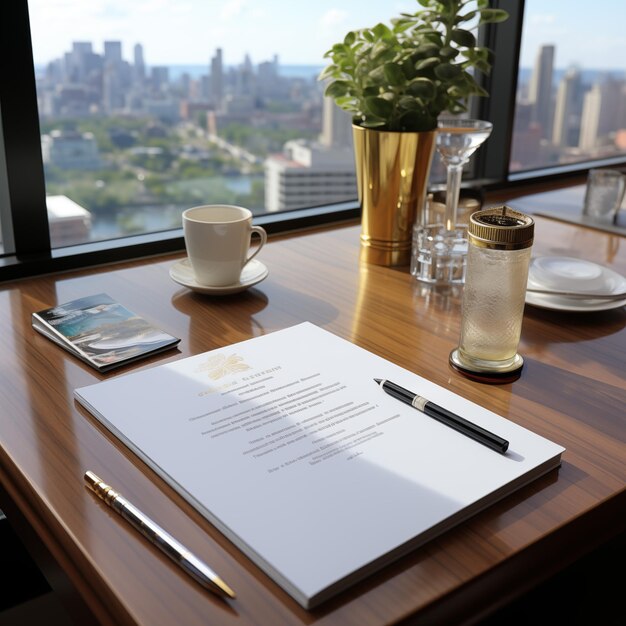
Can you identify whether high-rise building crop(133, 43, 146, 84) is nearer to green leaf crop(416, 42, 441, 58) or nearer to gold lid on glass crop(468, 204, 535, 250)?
green leaf crop(416, 42, 441, 58)

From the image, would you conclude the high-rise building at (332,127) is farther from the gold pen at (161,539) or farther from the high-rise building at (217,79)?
the gold pen at (161,539)

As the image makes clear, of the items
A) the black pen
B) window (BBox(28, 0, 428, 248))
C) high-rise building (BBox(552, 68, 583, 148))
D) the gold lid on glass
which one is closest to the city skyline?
window (BBox(28, 0, 428, 248))

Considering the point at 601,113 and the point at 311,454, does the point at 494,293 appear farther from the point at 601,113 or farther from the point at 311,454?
the point at 601,113

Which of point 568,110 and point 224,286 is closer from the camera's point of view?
point 224,286

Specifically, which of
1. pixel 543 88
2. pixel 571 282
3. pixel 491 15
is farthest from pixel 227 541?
pixel 543 88

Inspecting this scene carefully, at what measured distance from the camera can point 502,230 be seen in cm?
63

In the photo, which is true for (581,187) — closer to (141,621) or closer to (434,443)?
(434,443)

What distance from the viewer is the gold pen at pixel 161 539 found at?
1.35 ft

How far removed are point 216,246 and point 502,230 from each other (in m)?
0.35

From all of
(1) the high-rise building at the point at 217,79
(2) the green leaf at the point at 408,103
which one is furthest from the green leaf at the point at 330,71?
(1) the high-rise building at the point at 217,79

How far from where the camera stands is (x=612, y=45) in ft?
7.88

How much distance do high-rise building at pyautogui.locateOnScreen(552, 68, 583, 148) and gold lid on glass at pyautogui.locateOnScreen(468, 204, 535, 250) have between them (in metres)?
1.33

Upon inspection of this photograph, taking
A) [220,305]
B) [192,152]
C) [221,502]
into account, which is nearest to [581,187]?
[192,152]

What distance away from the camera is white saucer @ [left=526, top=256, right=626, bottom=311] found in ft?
2.73
